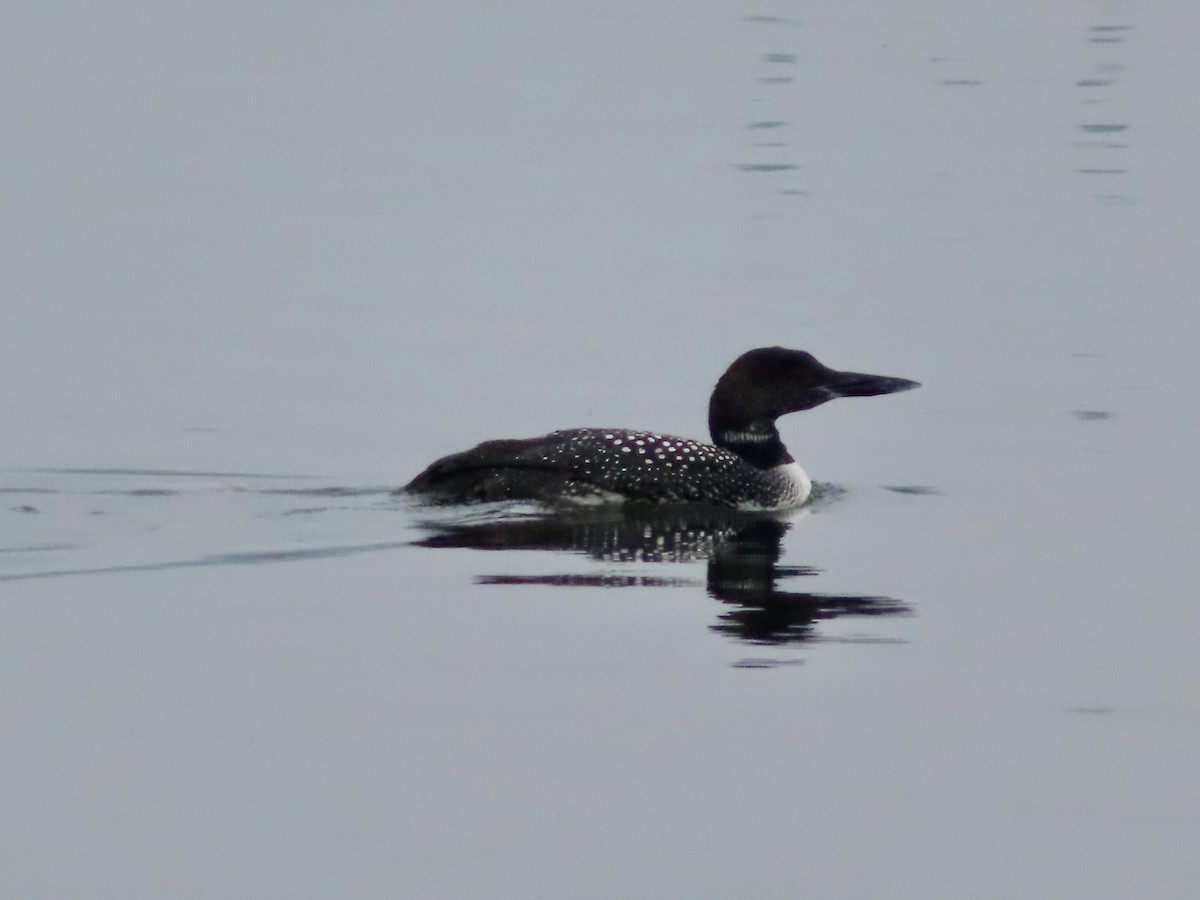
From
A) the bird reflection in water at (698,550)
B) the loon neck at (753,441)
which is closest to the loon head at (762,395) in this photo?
the loon neck at (753,441)

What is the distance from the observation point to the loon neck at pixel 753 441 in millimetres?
8898

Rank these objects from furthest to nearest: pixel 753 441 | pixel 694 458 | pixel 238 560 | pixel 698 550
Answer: pixel 753 441, pixel 694 458, pixel 698 550, pixel 238 560

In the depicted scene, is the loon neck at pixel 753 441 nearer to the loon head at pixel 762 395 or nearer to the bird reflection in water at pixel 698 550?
the loon head at pixel 762 395

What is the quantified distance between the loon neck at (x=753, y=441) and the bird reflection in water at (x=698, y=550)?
0.44 m

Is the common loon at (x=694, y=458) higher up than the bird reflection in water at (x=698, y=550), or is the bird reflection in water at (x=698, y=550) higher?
the common loon at (x=694, y=458)

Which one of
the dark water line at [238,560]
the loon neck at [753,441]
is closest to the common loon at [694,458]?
the loon neck at [753,441]

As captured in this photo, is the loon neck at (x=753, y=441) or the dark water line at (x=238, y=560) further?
the loon neck at (x=753, y=441)

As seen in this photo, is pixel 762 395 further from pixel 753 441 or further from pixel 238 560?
pixel 238 560

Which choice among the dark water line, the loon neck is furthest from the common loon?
the dark water line

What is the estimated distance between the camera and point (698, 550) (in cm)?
767

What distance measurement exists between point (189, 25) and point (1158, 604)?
14959 millimetres

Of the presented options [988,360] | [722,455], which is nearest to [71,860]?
[722,455]

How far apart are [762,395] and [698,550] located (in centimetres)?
143

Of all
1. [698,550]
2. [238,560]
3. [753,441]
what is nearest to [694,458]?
[753,441]
